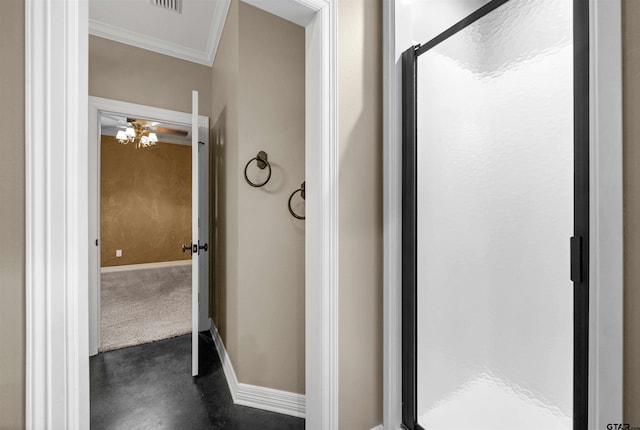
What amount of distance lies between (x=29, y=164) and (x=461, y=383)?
1.54 metres

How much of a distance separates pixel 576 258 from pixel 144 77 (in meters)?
3.15

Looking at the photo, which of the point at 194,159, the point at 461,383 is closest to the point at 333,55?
the point at 194,159

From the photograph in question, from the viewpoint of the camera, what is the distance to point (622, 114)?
675 mm

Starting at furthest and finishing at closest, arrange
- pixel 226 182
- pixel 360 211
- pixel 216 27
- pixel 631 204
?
pixel 216 27, pixel 226 182, pixel 360 211, pixel 631 204

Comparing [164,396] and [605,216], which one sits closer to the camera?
[605,216]

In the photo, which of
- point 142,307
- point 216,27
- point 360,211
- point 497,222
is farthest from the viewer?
point 142,307

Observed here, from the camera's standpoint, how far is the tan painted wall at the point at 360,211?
1.25 m

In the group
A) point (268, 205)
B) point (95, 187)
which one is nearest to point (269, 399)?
point (268, 205)

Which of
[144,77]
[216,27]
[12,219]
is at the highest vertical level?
[216,27]

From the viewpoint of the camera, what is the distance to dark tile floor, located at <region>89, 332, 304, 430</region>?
1643 millimetres

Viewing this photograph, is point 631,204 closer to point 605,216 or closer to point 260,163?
point 605,216

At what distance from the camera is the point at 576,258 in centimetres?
75

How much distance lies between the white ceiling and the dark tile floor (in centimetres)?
267

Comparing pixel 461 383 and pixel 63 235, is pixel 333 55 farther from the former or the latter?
pixel 461 383
